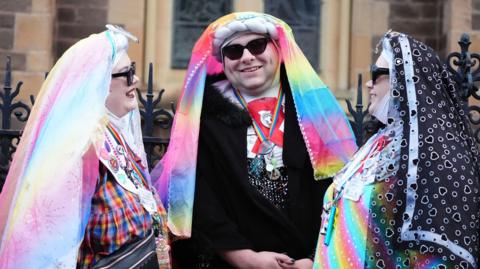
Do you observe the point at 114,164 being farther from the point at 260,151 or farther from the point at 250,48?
the point at 250,48

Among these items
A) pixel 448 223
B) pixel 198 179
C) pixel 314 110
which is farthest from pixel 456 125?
pixel 198 179

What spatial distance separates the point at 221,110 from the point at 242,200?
1.31ft

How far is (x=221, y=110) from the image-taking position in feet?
13.1

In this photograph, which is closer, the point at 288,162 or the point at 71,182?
the point at 71,182

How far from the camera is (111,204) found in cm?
335

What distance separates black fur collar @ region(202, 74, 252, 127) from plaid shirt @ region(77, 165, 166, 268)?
712mm

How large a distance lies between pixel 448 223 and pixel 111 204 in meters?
1.15

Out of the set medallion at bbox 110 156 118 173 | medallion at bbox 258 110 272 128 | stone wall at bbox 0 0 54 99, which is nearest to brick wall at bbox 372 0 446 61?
stone wall at bbox 0 0 54 99

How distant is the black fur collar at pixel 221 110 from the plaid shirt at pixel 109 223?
0.71 meters

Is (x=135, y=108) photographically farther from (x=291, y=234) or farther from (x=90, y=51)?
(x=291, y=234)

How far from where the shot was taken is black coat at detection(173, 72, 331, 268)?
3.83 metres

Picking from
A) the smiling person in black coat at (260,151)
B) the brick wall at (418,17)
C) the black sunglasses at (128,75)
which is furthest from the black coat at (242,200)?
the brick wall at (418,17)

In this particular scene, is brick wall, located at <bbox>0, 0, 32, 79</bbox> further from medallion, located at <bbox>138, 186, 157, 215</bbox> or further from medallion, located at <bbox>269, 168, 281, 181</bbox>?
medallion, located at <bbox>138, 186, 157, 215</bbox>

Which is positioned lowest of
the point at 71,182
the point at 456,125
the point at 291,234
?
the point at 291,234
